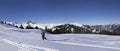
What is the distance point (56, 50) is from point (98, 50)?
13.1 feet

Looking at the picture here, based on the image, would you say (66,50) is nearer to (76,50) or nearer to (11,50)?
(76,50)

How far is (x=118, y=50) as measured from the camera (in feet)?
58.2

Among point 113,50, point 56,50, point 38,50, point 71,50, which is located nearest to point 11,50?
point 38,50

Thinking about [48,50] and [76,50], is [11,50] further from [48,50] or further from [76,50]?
[76,50]

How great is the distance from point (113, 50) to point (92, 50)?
200 cm

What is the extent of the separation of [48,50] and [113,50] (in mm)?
6190

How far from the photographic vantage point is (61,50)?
17.5 meters

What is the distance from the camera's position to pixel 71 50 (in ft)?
58.0

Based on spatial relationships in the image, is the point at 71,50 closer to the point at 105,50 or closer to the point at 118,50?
the point at 105,50

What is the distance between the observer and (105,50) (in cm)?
1805

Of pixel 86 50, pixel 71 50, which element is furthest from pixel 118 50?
pixel 71 50

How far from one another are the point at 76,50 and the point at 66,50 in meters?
0.97

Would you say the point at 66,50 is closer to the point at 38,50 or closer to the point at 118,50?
the point at 38,50

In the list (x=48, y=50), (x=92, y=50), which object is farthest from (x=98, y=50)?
(x=48, y=50)
